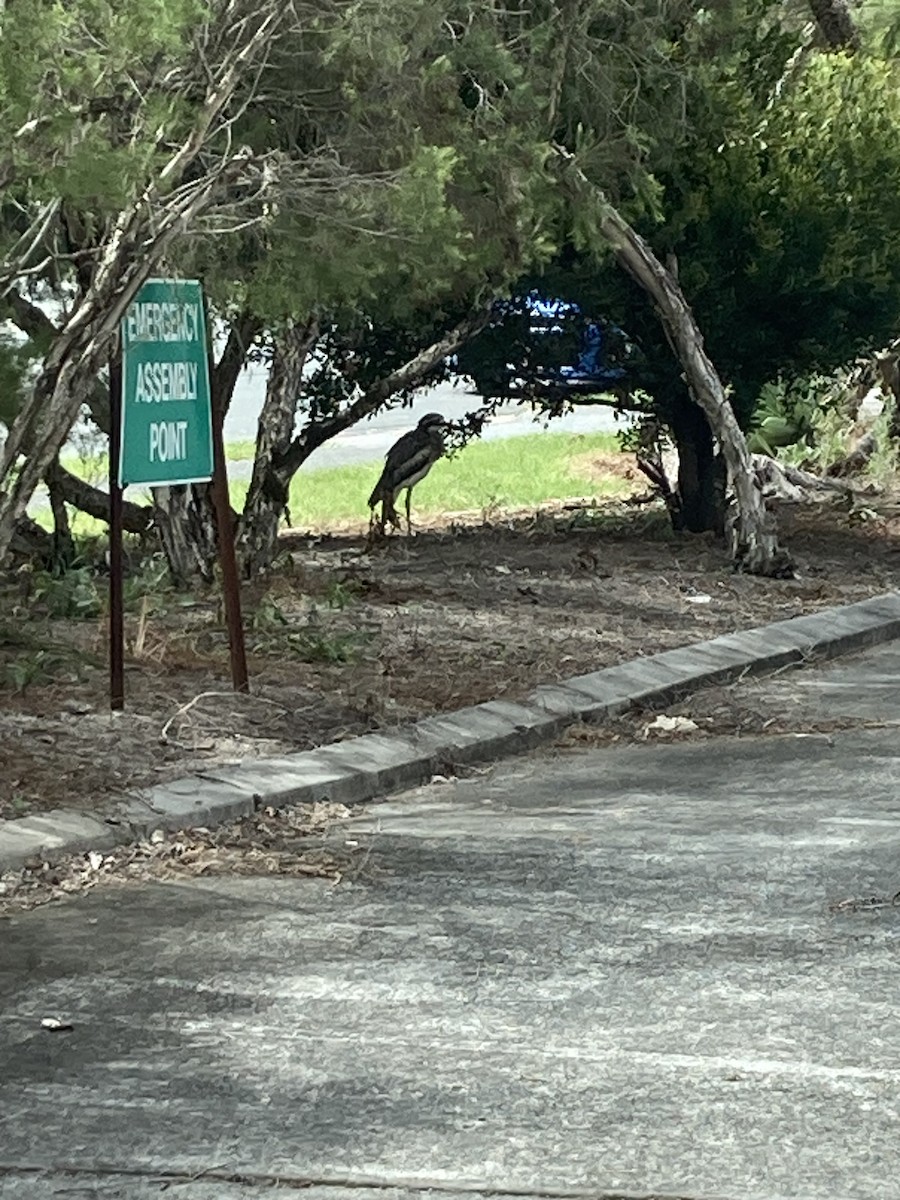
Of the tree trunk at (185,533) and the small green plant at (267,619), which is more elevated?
the tree trunk at (185,533)

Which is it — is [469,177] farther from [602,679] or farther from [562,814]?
[562,814]

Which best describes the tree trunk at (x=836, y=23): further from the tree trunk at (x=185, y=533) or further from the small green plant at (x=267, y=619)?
the small green plant at (x=267, y=619)

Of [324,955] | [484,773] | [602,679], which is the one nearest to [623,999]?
[324,955]

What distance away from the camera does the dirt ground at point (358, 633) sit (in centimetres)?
949

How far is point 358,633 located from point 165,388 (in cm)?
266

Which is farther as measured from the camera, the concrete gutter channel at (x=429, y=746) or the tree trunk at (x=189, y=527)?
the tree trunk at (x=189, y=527)

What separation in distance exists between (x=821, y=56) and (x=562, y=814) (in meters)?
10.3

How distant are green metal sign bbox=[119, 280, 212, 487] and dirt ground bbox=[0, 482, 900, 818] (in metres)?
0.99

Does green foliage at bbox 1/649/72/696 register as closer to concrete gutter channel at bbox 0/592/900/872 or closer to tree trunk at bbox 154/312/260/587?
concrete gutter channel at bbox 0/592/900/872

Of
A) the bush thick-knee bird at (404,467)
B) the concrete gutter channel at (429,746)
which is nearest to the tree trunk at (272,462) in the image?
the bush thick-knee bird at (404,467)

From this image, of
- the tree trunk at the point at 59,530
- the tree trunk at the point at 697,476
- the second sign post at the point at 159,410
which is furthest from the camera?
the tree trunk at the point at 697,476

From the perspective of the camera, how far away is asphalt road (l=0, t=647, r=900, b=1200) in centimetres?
474

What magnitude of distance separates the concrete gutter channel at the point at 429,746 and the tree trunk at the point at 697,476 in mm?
3980

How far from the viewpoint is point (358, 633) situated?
40.5ft
